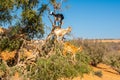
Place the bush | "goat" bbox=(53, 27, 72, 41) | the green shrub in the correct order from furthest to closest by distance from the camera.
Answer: the green shrub
"goat" bbox=(53, 27, 72, 41)
the bush

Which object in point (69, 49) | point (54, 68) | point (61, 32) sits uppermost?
point (61, 32)

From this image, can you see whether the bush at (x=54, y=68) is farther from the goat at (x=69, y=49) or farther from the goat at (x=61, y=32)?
the goat at (x=61, y=32)

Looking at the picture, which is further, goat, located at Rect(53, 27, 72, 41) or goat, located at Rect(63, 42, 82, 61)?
goat, located at Rect(63, 42, 82, 61)

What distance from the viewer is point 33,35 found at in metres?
18.3

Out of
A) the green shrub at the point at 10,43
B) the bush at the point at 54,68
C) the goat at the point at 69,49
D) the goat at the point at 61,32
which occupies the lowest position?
the bush at the point at 54,68

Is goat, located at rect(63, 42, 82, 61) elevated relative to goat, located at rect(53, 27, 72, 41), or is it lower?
lower

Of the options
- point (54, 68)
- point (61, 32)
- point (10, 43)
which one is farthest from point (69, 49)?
point (10, 43)

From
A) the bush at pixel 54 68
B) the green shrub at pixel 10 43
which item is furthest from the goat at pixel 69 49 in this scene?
the green shrub at pixel 10 43

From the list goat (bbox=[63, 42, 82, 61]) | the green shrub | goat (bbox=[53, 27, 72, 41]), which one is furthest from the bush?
the green shrub

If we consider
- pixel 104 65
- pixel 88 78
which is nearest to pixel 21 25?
pixel 88 78

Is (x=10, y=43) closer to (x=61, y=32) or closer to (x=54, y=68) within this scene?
(x=61, y=32)

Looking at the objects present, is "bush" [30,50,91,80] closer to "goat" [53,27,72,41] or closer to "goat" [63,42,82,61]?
"goat" [63,42,82,61]

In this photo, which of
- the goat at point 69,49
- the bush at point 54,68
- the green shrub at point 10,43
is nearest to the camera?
the bush at point 54,68

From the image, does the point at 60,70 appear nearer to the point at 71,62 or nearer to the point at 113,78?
the point at 71,62
